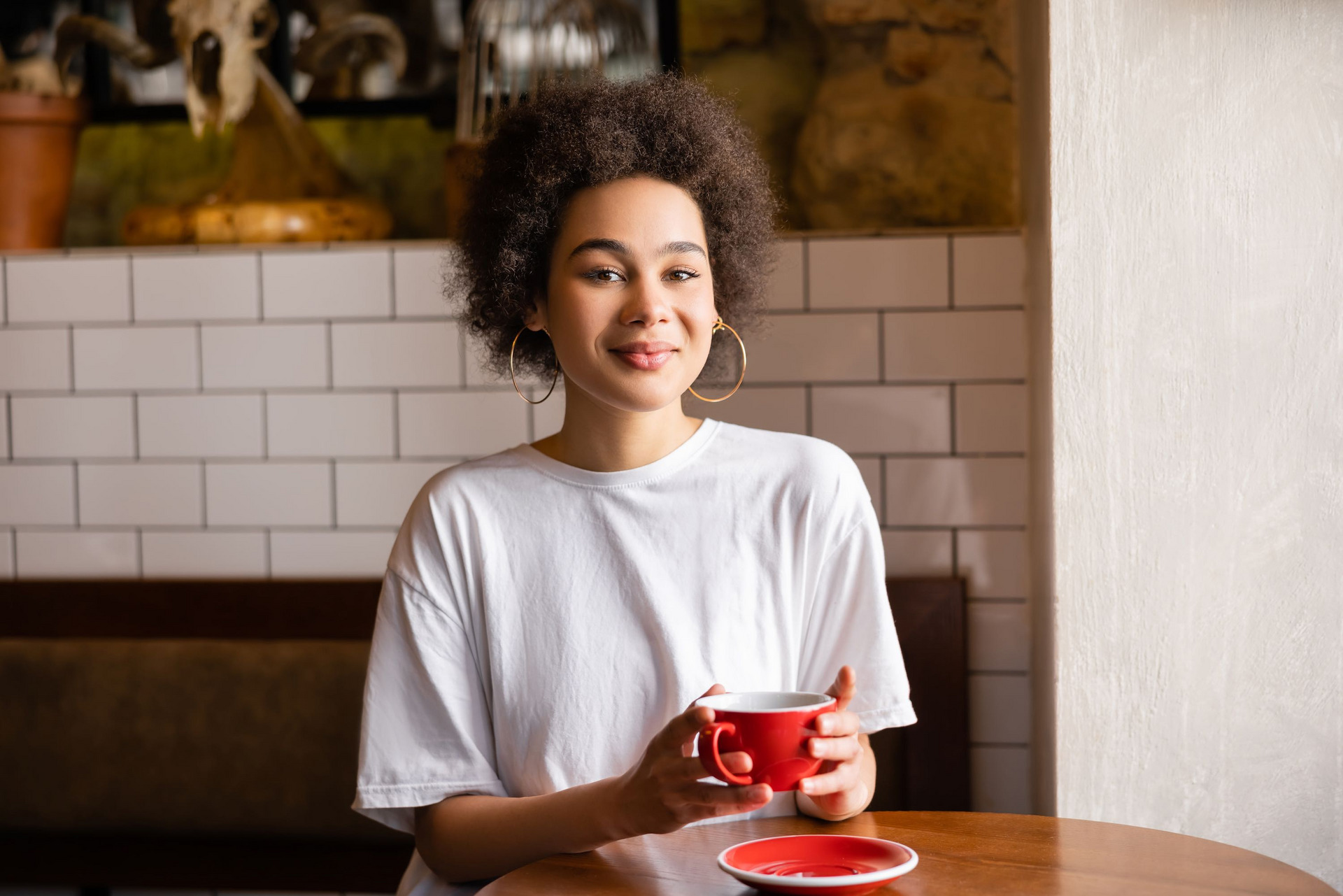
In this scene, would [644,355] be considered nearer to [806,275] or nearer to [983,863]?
[983,863]

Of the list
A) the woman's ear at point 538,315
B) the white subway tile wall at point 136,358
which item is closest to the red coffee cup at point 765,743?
the woman's ear at point 538,315

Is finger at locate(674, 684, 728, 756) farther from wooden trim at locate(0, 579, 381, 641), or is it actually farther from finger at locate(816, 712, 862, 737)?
wooden trim at locate(0, 579, 381, 641)

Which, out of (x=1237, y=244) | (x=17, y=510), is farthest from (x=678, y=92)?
(x=17, y=510)

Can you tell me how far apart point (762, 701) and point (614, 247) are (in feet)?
1.54

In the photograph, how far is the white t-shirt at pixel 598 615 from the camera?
123cm

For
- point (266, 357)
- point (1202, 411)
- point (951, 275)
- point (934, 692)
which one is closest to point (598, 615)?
point (1202, 411)

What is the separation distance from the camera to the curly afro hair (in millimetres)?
1237

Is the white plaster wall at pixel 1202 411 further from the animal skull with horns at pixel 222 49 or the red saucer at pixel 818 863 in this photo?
the animal skull with horns at pixel 222 49

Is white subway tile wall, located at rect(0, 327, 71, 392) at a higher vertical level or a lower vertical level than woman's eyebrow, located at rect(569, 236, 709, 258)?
lower

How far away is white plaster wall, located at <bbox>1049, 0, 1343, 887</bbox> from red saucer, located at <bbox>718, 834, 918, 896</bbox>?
542 millimetres

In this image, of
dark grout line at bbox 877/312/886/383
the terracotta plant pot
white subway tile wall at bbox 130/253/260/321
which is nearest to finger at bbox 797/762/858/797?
dark grout line at bbox 877/312/886/383

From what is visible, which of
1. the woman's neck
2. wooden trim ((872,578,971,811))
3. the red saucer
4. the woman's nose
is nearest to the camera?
the red saucer

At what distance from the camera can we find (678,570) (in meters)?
1.27

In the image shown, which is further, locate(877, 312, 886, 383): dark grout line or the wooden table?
locate(877, 312, 886, 383): dark grout line
